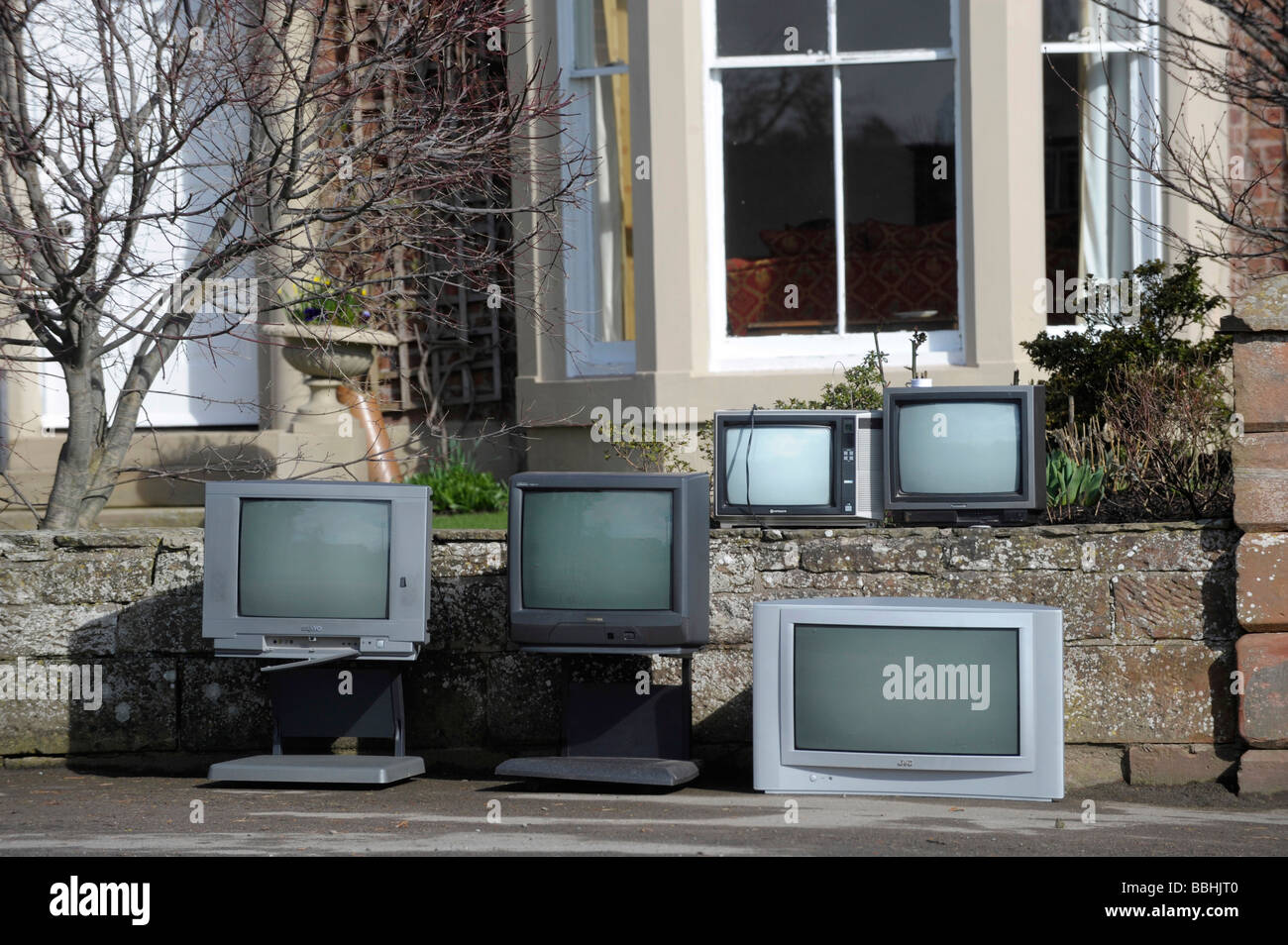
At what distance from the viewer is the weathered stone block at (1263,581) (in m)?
5.69

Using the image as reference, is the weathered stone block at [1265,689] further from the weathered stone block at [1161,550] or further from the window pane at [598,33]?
the window pane at [598,33]

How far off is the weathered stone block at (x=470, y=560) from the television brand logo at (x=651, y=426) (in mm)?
2042

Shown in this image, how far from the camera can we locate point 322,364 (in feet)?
27.9

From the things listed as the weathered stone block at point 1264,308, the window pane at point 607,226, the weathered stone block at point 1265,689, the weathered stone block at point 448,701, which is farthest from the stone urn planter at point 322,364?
the weathered stone block at point 1265,689

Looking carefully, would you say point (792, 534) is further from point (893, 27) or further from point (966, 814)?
point (893, 27)

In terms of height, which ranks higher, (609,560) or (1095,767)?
(609,560)

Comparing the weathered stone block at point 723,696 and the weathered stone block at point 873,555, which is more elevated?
the weathered stone block at point 873,555

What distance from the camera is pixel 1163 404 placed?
676 cm

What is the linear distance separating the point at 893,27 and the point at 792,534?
13.3ft

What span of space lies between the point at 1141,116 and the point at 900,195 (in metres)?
1.50

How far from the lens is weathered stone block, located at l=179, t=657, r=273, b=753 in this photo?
6254 mm

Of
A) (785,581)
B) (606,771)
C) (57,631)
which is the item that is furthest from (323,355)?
(606,771)

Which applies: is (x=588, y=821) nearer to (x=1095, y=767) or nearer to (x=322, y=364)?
(x=1095, y=767)

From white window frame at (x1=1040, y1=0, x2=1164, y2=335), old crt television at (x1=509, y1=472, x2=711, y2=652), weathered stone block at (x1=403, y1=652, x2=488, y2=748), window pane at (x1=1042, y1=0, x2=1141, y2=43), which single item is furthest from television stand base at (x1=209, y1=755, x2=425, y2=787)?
window pane at (x1=1042, y1=0, x2=1141, y2=43)
